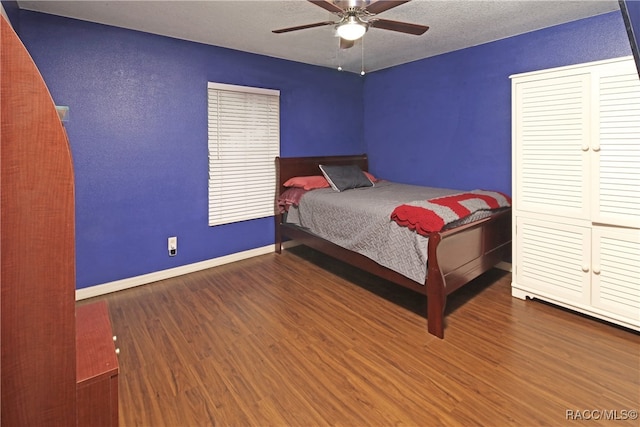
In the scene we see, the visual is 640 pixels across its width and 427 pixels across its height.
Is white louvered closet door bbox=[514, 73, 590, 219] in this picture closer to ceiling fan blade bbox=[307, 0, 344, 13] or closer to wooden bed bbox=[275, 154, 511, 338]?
wooden bed bbox=[275, 154, 511, 338]

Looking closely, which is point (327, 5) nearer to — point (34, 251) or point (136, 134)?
point (34, 251)

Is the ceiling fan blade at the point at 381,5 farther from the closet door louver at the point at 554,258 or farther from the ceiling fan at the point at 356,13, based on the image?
the closet door louver at the point at 554,258

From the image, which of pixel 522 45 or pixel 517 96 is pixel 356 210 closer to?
pixel 517 96

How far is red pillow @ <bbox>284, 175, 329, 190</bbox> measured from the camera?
153 inches

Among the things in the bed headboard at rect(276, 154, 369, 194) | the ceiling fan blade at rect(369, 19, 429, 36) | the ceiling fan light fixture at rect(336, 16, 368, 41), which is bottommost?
the bed headboard at rect(276, 154, 369, 194)

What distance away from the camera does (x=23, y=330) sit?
55cm

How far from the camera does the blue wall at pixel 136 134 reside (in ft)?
9.16

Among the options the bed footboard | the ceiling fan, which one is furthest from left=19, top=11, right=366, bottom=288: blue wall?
the bed footboard

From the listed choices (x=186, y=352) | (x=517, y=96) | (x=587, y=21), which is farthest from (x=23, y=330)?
(x=587, y=21)

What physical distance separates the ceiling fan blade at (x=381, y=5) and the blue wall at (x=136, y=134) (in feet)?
6.80

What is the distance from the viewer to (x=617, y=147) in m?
2.22

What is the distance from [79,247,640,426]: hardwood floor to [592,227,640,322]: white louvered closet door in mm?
177

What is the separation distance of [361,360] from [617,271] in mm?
1870

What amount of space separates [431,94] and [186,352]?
380cm
